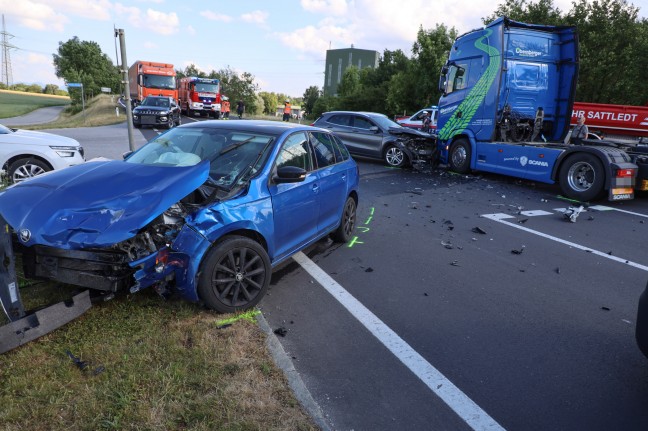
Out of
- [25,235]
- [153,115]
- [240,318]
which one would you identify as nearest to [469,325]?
[240,318]

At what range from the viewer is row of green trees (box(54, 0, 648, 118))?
22.5 metres

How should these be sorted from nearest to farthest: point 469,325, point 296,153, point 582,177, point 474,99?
point 469,325
point 296,153
point 582,177
point 474,99

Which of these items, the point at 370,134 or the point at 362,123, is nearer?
the point at 370,134

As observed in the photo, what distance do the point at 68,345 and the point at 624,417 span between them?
387 cm

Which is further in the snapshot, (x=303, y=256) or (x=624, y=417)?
(x=303, y=256)

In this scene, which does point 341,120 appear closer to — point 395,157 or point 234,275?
point 395,157

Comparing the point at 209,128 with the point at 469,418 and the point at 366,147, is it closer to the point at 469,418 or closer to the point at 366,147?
the point at 469,418

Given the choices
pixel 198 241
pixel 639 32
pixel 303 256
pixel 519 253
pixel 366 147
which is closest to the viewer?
pixel 198 241

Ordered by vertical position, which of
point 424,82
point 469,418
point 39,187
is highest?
point 424,82

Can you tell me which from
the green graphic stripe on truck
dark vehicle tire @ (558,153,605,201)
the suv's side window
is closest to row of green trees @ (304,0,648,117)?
the green graphic stripe on truck

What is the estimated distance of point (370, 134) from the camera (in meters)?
13.7

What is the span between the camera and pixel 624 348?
12.0ft

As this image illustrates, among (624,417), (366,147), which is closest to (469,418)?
(624,417)

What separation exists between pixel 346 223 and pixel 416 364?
304cm
